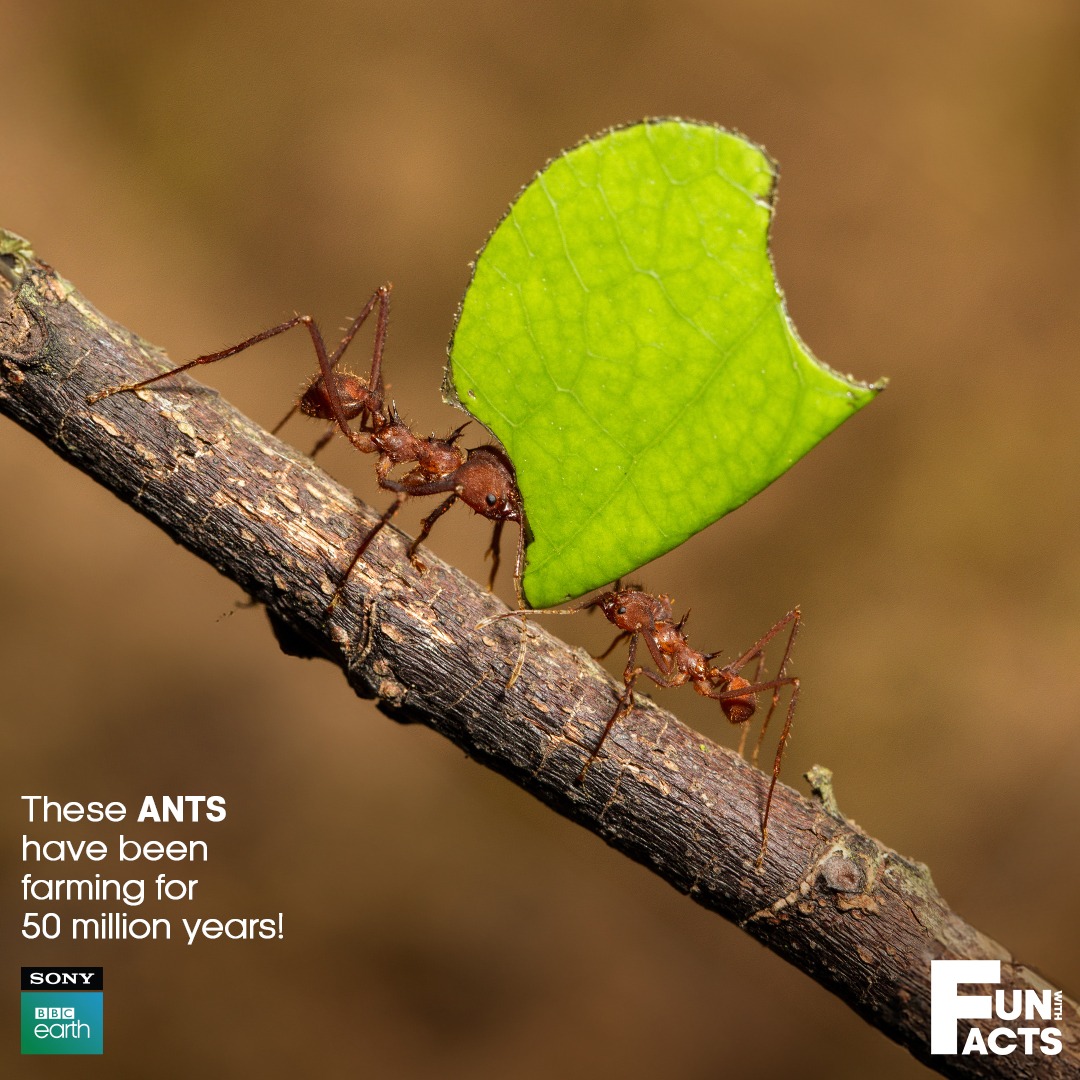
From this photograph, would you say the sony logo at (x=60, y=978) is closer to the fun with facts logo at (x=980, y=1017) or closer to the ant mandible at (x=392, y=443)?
the ant mandible at (x=392, y=443)

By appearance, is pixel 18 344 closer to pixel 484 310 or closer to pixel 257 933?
pixel 484 310

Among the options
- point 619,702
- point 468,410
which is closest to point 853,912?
point 619,702

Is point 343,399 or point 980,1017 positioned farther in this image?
point 343,399

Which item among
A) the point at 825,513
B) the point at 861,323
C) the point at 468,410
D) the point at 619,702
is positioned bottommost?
the point at 619,702

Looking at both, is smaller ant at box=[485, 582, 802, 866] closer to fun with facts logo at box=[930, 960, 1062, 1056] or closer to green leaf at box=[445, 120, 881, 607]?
fun with facts logo at box=[930, 960, 1062, 1056]

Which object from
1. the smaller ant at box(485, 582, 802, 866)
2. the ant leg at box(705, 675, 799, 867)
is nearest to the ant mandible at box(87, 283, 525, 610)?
the smaller ant at box(485, 582, 802, 866)

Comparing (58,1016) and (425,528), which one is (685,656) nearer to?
(425,528)

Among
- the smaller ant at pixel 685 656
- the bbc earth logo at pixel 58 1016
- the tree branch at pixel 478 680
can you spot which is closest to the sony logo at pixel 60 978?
the bbc earth logo at pixel 58 1016

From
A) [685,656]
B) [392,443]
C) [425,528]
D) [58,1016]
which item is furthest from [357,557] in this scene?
[58,1016]
